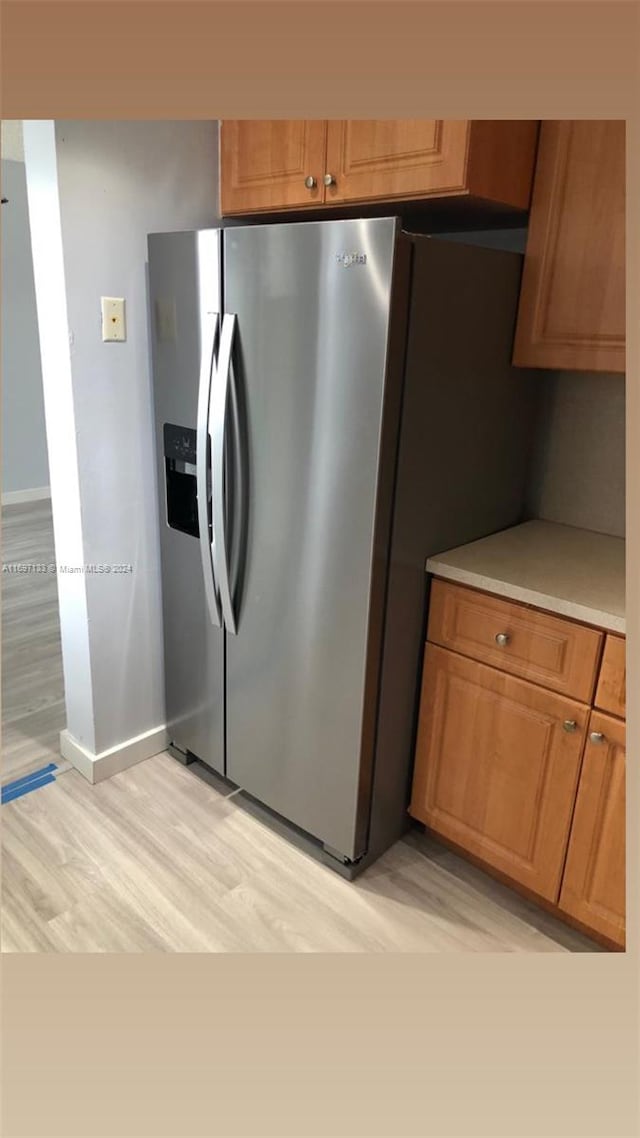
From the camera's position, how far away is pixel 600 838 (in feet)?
4.94

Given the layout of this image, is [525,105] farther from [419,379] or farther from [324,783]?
[324,783]

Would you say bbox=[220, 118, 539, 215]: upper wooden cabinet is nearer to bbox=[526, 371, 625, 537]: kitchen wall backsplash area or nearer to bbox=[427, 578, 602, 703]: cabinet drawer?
bbox=[526, 371, 625, 537]: kitchen wall backsplash area

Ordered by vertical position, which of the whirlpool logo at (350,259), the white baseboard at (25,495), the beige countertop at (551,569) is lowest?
the white baseboard at (25,495)

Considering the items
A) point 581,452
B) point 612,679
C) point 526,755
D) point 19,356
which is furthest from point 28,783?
point 19,356

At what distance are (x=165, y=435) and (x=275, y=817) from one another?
114 cm

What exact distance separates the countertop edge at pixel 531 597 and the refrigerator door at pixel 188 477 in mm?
611

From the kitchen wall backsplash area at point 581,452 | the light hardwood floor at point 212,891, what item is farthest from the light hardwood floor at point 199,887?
the kitchen wall backsplash area at point 581,452

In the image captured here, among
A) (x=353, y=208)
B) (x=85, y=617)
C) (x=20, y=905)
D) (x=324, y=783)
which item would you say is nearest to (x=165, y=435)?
(x=85, y=617)

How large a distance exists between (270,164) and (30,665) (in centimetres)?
203

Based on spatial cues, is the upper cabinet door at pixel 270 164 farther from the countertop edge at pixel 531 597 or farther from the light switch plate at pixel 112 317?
the countertop edge at pixel 531 597

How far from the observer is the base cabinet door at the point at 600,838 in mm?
1453

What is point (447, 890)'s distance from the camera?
5.95 ft

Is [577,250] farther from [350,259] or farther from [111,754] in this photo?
[111,754]

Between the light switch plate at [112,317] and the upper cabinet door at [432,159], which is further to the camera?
the light switch plate at [112,317]
